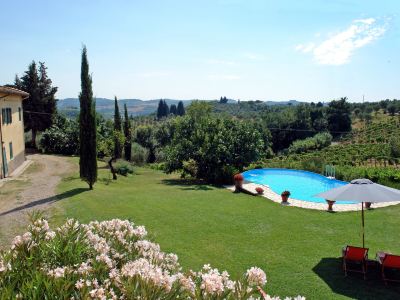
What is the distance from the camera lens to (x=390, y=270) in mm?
8688

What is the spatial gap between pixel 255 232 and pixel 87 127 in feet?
34.5

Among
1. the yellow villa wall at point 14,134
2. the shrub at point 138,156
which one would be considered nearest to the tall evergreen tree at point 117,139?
the shrub at point 138,156

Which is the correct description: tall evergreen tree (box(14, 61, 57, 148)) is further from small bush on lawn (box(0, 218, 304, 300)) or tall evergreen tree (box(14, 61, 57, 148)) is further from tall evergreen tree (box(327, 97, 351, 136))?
tall evergreen tree (box(327, 97, 351, 136))

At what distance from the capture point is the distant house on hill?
20.8 metres

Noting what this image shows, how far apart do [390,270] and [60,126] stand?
33.7 m

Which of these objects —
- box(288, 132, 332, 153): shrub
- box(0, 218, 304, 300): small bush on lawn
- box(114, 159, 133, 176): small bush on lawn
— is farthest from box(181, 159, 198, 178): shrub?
box(288, 132, 332, 153): shrub

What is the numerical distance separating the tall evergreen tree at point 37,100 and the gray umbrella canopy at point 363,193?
106ft

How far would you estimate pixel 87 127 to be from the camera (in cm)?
1802

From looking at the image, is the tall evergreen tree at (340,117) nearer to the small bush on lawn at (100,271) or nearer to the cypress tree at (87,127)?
the cypress tree at (87,127)

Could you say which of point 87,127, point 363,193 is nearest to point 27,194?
point 87,127

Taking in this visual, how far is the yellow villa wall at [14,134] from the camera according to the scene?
21.6m

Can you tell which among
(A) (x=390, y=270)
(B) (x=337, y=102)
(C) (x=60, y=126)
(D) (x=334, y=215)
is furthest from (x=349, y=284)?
(B) (x=337, y=102)

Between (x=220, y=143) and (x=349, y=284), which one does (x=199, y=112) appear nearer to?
(x=220, y=143)

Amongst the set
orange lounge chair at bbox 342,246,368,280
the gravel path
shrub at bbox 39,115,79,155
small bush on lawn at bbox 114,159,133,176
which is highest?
shrub at bbox 39,115,79,155
